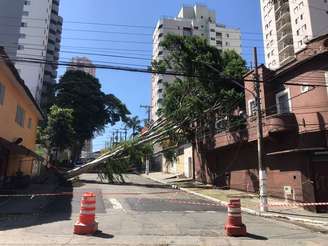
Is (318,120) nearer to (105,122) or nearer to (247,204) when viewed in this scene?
(247,204)

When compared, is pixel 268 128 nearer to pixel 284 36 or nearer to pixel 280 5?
pixel 284 36

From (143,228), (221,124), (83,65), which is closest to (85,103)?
(221,124)

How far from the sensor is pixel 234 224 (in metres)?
10.2

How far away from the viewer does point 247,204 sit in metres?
18.6

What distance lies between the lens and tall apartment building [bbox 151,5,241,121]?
99.7 metres

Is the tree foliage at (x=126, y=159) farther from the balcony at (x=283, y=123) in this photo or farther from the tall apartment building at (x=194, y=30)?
the tall apartment building at (x=194, y=30)

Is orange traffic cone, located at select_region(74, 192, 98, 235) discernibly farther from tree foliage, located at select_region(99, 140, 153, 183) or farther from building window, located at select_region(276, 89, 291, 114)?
tree foliage, located at select_region(99, 140, 153, 183)

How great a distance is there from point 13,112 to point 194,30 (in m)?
85.0

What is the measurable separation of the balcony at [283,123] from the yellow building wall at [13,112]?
14280mm

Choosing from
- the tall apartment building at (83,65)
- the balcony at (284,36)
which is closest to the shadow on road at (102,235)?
the tall apartment building at (83,65)

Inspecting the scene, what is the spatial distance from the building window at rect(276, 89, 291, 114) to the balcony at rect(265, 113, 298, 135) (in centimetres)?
109

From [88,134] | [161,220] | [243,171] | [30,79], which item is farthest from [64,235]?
[30,79]

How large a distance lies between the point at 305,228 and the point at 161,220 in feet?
15.7

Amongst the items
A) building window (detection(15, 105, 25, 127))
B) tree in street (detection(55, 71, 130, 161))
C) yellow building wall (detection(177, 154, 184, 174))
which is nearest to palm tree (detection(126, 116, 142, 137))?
tree in street (detection(55, 71, 130, 161))
